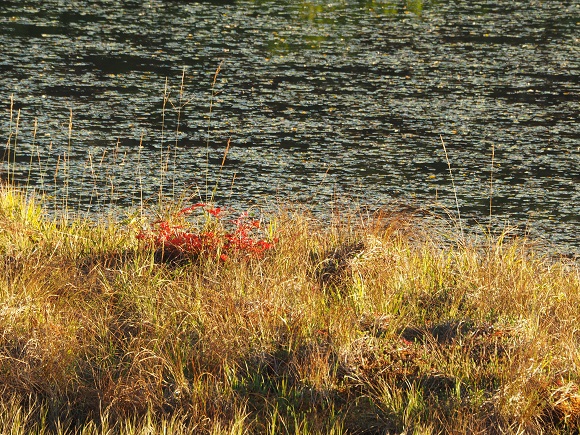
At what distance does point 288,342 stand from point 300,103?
6.43m

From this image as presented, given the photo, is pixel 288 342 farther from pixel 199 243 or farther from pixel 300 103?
pixel 300 103

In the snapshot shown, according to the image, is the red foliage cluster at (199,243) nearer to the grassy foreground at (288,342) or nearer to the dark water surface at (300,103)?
the grassy foreground at (288,342)

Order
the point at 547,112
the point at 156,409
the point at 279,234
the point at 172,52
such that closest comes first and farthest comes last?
the point at 156,409 → the point at 279,234 → the point at 547,112 → the point at 172,52

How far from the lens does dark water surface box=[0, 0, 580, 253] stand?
26.4ft

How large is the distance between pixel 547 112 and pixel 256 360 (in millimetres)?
6870

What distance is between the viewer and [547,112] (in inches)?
412

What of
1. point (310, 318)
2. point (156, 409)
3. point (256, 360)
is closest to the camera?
point (156, 409)

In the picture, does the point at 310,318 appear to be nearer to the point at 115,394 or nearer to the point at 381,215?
the point at 115,394

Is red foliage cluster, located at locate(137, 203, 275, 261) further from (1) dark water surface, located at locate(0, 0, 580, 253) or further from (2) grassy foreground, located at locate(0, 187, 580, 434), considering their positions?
(1) dark water surface, located at locate(0, 0, 580, 253)

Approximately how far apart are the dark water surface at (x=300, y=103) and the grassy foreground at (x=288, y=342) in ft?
5.06

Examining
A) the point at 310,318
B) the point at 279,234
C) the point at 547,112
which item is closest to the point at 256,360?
the point at 310,318

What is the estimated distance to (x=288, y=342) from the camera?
4.44 metres

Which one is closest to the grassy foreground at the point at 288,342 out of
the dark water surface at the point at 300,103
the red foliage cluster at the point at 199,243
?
the red foliage cluster at the point at 199,243

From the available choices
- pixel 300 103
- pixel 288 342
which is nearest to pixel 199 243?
pixel 288 342
